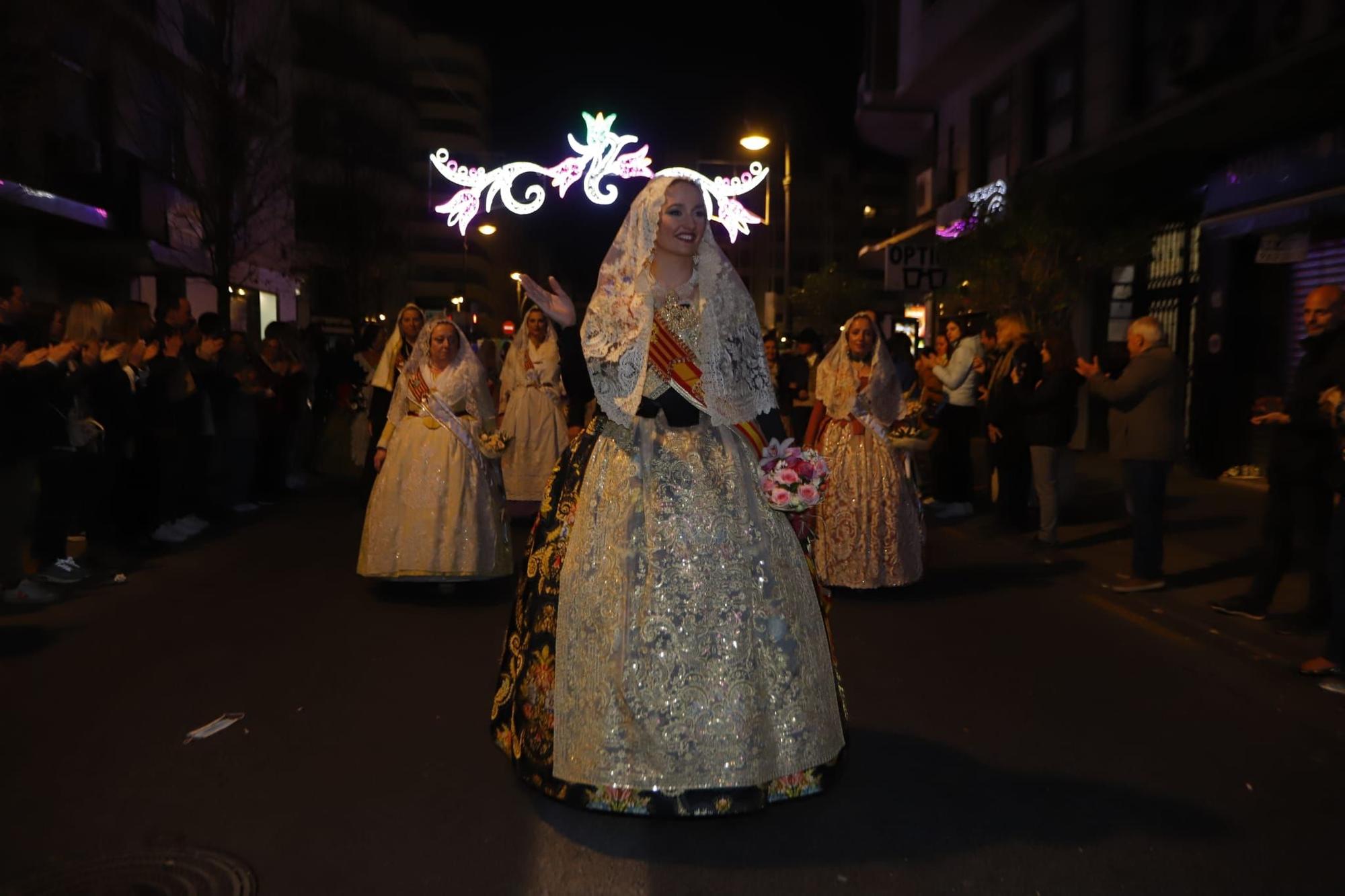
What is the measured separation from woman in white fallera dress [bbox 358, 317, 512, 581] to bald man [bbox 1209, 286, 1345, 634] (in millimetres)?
4814

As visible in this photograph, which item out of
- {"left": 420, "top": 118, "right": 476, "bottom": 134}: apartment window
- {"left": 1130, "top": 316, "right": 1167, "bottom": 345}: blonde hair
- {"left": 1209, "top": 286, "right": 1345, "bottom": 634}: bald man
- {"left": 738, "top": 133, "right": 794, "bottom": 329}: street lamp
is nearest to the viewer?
{"left": 1209, "top": 286, "right": 1345, "bottom": 634}: bald man

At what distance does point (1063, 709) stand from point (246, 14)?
22.2 m

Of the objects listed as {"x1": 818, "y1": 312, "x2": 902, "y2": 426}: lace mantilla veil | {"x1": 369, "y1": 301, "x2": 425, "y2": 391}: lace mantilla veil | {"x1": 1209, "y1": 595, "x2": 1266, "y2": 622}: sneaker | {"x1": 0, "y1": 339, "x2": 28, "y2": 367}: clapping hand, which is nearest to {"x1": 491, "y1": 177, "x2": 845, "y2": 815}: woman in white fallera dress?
{"x1": 818, "y1": 312, "x2": 902, "y2": 426}: lace mantilla veil

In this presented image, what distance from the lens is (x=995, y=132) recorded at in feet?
75.9

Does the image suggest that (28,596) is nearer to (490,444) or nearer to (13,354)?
(13,354)

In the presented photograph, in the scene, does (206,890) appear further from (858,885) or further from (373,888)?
(858,885)

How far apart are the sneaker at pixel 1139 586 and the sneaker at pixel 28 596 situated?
7153 mm

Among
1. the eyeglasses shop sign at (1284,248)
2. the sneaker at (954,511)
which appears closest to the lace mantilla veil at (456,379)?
the sneaker at (954,511)

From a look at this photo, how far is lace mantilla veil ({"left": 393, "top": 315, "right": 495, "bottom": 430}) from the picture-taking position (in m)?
8.13

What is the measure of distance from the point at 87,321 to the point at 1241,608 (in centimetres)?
821

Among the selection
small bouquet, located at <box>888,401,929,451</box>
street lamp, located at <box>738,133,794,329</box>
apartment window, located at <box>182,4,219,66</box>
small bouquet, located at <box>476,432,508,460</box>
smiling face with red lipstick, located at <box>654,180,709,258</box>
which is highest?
apartment window, located at <box>182,4,219,66</box>

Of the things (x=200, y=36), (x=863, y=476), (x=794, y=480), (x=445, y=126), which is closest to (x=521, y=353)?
(x=863, y=476)

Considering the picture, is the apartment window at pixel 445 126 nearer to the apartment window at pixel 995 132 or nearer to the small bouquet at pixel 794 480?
the apartment window at pixel 995 132

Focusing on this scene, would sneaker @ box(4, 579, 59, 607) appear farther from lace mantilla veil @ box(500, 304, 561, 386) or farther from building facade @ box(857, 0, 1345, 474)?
building facade @ box(857, 0, 1345, 474)
